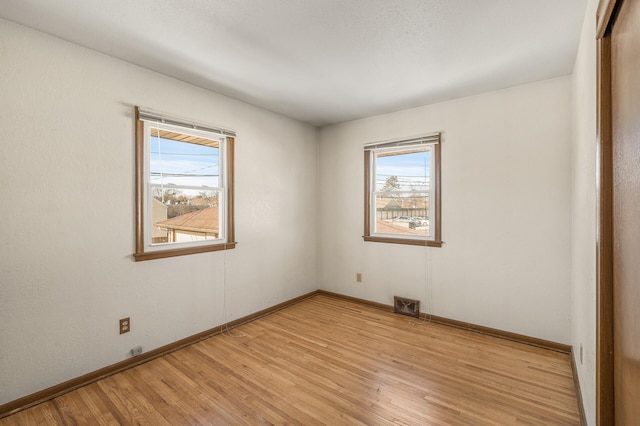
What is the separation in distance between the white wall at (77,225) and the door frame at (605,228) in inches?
117

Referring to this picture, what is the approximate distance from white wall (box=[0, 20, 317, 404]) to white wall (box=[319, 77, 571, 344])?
7.43 ft

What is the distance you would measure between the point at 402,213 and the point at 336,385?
2221 mm

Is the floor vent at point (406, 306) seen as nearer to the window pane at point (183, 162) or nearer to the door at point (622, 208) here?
the door at point (622, 208)

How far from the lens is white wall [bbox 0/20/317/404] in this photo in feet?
6.45

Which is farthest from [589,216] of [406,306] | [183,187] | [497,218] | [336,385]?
[183,187]

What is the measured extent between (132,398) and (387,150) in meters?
3.51

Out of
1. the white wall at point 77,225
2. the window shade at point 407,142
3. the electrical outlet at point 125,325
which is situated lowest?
the electrical outlet at point 125,325

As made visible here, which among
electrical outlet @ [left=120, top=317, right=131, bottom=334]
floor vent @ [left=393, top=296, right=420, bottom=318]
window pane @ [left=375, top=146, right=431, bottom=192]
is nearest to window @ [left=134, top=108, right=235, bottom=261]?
electrical outlet @ [left=120, top=317, right=131, bottom=334]

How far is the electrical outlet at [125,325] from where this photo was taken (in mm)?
2447

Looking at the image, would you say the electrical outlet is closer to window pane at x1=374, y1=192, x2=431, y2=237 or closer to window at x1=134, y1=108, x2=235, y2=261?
window at x1=134, y1=108, x2=235, y2=261

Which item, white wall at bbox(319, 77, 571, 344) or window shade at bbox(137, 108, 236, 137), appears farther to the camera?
white wall at bbox(319, 77, 571, 344)

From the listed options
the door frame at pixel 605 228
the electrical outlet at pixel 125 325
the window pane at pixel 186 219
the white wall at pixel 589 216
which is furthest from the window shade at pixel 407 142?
the electrical outlet at pixel 125 325

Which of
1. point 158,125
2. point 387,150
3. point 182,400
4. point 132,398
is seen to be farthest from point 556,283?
point 158,125

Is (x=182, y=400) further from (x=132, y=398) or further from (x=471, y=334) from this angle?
(x=471, y=334)
